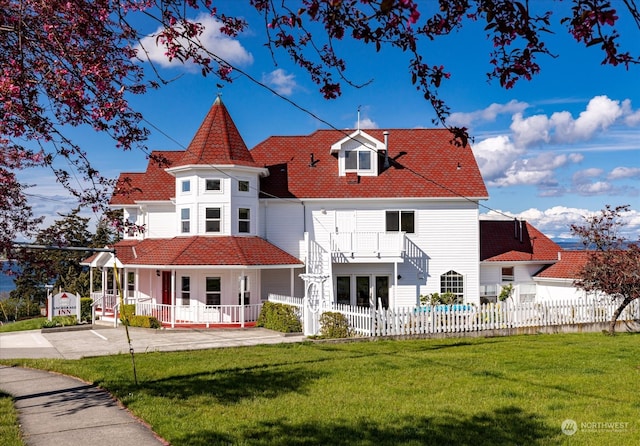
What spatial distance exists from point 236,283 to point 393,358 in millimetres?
12748

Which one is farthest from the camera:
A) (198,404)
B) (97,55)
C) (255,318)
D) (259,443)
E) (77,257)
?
(77,257)

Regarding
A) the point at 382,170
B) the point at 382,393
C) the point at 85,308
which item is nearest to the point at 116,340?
the point at 85,308

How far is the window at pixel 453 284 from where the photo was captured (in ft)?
95.6

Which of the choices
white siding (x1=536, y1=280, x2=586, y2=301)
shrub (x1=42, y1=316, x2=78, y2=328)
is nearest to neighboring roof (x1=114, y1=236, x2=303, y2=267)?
shrub (x1=42, y1=316, x2=78, y2=328)

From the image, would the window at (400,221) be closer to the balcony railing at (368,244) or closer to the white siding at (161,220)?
the balcony railing at (368,244)

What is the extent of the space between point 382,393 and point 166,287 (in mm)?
19873

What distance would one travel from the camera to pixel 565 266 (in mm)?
29406

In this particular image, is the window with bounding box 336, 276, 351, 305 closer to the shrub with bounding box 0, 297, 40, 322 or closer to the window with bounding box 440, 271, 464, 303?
the window with bounding box 440, 271, 464, 303

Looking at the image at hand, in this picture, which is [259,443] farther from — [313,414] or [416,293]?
[416,293]

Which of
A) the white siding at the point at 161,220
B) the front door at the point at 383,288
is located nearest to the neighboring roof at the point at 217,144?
the white siding at the point at 161,220

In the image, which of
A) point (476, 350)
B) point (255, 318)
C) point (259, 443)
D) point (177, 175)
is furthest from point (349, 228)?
point (259, 443)

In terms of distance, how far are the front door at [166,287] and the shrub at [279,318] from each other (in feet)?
18.7

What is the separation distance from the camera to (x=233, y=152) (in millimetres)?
27859

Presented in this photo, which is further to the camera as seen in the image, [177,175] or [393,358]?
[177,175]
